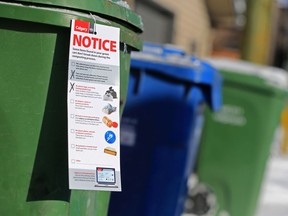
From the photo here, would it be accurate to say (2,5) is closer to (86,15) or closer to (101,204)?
(86,15)

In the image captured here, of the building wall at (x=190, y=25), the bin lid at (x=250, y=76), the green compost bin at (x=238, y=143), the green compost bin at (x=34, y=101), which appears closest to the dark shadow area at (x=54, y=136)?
the green compost bin at (x=34, y=101)

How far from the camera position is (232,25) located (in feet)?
57.5

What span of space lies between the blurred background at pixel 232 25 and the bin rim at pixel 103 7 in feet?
6.44

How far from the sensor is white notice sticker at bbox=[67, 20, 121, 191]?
2.27 metres

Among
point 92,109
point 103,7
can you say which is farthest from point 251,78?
point 92,109

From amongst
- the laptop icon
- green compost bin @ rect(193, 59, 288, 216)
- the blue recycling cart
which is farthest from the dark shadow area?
green compost bin @ rect(193, 59, 288, 216)

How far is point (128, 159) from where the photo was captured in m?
3.85

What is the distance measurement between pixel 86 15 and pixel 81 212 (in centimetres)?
75

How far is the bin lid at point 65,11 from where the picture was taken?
224 centimetres

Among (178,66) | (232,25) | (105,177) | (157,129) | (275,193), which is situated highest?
(232,25)

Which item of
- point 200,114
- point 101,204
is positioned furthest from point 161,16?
point 101,204

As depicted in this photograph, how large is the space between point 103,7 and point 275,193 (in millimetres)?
5800

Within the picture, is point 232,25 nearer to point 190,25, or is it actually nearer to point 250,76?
point 190,25

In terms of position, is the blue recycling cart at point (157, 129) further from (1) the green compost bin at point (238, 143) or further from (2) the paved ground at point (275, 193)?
(2) the paved ground at point (275, 193)
